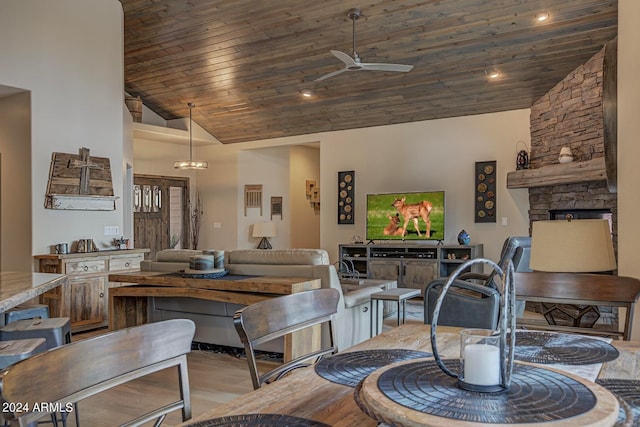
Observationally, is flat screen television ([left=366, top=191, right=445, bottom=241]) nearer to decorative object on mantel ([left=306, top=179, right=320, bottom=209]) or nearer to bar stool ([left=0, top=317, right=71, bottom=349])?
decorative object on mantel ([left=306, top=179, right=320, bottom=209])

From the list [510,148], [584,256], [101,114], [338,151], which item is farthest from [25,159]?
[510,148]

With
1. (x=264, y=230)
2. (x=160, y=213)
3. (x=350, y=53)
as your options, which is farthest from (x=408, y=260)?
(x=160, y=213)

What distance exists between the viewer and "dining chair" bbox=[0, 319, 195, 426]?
3.01 feet

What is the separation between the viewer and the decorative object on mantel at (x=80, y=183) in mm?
5578


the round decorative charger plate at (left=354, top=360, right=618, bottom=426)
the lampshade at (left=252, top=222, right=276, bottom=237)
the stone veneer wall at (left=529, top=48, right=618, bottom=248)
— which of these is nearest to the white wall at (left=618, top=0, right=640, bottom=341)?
the round decorative charger plate at (left=354, top=360, right=618, bottom=426)

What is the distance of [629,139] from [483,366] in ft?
6.92

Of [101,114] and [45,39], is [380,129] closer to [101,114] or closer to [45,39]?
[101,114]

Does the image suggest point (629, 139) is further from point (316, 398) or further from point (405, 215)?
point (405, 215)

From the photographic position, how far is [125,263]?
5883mm

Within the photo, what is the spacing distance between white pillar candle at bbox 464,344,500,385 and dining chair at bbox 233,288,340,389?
66 cm

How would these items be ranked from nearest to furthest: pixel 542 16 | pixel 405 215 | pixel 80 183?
pixel 542 16, pixel 80 183, pixel 405 215

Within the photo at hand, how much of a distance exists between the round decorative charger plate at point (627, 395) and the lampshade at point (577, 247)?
104 centimetres

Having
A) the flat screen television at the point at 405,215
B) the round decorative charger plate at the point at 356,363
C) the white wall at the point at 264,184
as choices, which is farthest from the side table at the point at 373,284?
the white wall at the point at 264,184

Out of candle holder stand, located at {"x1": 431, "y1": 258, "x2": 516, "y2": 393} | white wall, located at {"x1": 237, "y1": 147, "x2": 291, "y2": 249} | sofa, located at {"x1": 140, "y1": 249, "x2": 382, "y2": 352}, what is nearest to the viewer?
candle holder stand, located at {"x1": 431, "y1": 258, "x2": 516, "y2": 393}
